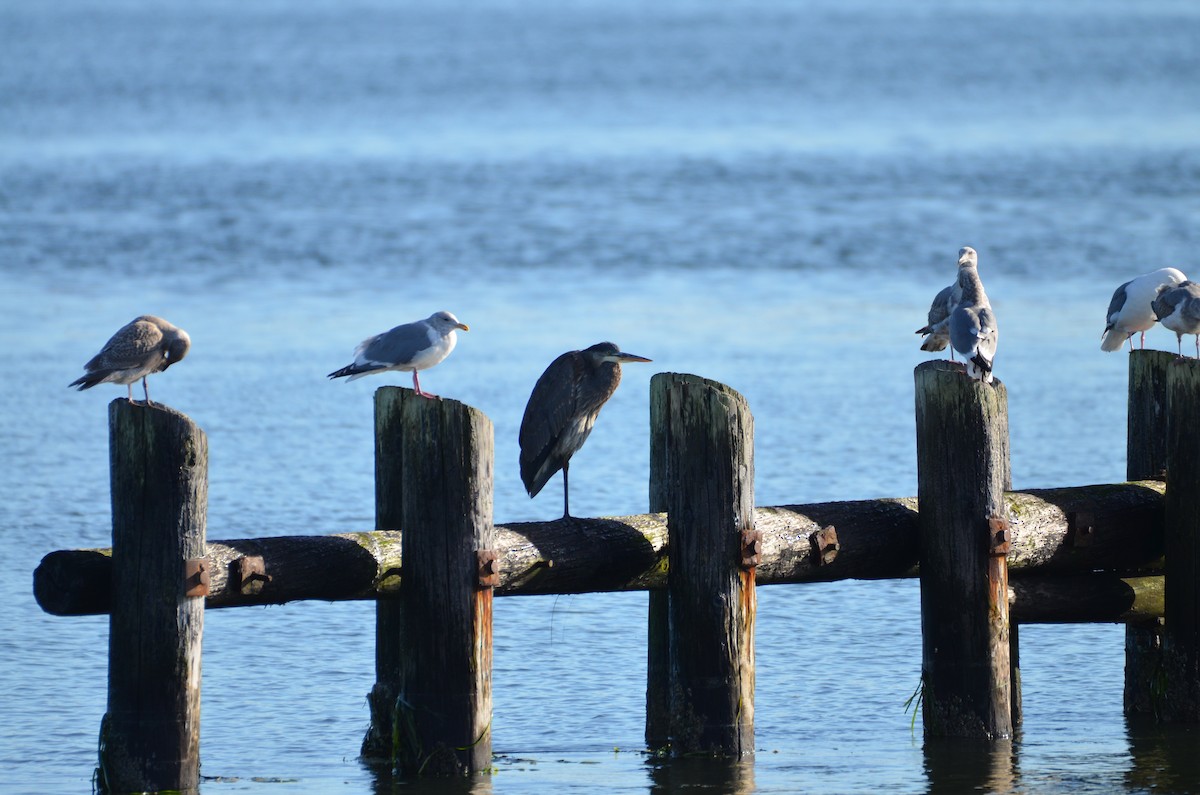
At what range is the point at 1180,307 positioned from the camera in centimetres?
1088

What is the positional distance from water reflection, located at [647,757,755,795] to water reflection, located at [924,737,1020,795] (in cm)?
90

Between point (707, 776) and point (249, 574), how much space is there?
8.05 ft

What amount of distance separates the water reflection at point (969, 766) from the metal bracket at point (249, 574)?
3.38 meters

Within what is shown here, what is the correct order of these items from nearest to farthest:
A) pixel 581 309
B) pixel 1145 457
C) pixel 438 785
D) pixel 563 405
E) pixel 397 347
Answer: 1. pixel 438 785
2. pixel 563 405
3. pixel 397 347
4. pixel 1145 457
5. pixel 581 309

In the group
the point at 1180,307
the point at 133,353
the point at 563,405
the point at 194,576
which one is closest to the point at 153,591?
the point at 194,576

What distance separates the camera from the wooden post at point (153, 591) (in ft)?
27.3

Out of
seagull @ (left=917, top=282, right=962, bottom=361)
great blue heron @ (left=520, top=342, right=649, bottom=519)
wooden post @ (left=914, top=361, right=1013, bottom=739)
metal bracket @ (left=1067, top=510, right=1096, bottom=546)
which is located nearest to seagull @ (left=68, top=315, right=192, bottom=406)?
great blue heron @ (left=520, top=342, right=649, bottom=519)

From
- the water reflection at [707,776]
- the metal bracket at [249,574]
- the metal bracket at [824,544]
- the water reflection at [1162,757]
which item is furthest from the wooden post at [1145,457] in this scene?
the metal bracket at [249,574]

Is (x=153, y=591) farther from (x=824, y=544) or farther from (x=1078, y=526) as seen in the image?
(x=1078, y=526)

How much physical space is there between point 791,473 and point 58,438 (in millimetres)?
7143

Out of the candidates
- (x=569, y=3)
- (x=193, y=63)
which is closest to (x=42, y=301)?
(x=193, y=63)

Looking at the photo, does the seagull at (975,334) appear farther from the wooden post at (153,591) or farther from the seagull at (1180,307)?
the wooden post at (153,591)

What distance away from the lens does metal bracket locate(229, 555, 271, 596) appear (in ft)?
27.9

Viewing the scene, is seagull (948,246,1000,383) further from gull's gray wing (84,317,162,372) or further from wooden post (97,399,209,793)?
gull's gray wing (84,317,162,372)
